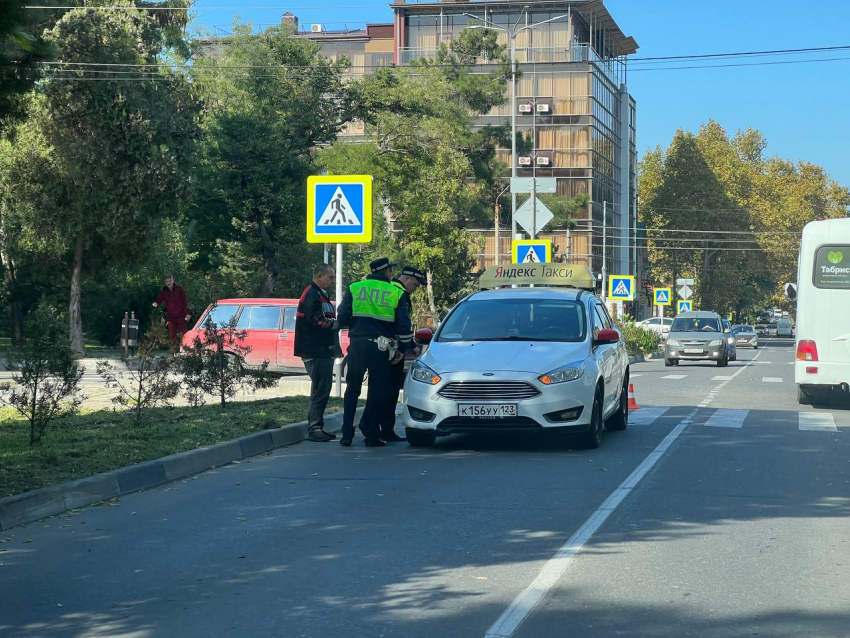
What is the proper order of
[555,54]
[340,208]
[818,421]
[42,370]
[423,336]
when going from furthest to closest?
[555,54] < [818,421] < [340,208] < [423,336] < [42,370]

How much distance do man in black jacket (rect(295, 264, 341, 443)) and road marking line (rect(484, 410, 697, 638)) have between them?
3642mm

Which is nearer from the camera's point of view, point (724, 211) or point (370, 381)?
point (370, 381)

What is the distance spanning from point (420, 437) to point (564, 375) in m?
1.68

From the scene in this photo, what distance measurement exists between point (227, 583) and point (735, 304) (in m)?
94.8

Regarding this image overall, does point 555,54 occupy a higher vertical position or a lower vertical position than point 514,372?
higher

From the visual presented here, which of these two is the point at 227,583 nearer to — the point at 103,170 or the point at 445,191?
the point at 103,170

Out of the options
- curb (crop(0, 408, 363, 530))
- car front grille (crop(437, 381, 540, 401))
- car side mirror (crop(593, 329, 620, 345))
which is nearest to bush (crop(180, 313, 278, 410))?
curb (crop(0, 408, 363, 530))

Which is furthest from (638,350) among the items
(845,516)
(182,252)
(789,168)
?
(789,168)

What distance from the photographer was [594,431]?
40.4 feet

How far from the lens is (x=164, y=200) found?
34.3m

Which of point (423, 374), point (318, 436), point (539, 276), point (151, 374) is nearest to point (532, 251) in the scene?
point (539, 276)

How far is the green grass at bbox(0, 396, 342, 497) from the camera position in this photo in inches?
364

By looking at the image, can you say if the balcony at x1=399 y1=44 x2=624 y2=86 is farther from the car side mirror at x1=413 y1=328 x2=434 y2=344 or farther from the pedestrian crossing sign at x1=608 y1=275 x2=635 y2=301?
the car side mirror at x1=413 y1=328 x2=434 y2=344

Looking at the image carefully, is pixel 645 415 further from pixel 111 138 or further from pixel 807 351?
pixel 111 138
